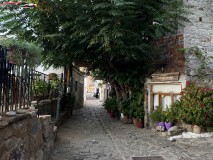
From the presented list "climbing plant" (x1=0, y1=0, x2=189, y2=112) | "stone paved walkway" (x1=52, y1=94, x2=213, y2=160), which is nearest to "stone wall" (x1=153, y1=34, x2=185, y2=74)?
"climbing plant" (x1=0, y1=0, x2=189, y2=112)

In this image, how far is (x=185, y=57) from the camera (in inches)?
228

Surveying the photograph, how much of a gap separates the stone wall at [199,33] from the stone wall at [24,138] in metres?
4.83

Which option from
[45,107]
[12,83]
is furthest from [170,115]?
[12,83]

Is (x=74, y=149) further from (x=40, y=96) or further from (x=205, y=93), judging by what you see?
(x=205, y=93)

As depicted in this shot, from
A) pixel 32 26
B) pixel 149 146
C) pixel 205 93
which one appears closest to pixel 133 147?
pixel 149 146

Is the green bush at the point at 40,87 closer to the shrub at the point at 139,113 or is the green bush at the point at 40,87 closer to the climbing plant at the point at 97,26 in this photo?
the climbing plant at the point at 97,26

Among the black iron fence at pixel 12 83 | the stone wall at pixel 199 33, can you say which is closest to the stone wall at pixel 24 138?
the black iron fence at pixel 12 83

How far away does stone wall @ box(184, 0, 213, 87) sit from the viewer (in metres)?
5.84

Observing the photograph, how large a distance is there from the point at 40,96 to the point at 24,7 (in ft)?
9.41

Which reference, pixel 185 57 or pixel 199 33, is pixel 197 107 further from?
pixel 199 33

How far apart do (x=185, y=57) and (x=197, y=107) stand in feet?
5.80

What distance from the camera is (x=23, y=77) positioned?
2.97 metres

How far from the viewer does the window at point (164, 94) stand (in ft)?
19.6

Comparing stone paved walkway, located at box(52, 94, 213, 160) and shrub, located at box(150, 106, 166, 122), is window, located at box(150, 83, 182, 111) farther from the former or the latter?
stone paved walkway, located at box(52, 94, 213, 160)
